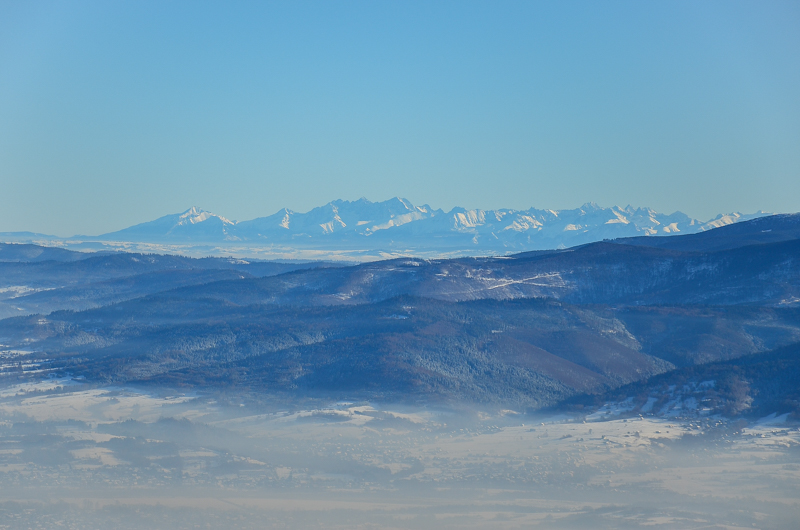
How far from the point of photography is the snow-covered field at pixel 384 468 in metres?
65.4

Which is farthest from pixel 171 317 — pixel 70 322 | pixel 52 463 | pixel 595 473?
pixel 595 473

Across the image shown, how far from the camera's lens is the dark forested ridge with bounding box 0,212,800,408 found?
113 metres

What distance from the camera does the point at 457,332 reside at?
130875 millimetres

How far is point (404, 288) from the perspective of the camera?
7598 inches

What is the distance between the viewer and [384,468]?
77.5m

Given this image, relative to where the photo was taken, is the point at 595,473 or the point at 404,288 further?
the point at 404,288

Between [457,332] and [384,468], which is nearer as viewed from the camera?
[384,468]

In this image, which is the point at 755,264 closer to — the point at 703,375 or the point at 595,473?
the point at 703,375

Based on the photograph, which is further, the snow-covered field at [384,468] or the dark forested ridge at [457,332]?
the dark forested ridge at [457,332]

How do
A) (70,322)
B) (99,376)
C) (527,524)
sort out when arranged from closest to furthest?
(527,524)
(99,376)
(70,322)

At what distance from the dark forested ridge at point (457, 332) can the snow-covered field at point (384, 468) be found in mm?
12675

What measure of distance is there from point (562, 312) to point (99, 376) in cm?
6472

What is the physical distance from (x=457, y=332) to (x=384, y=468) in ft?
179

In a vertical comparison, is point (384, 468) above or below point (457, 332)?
below
